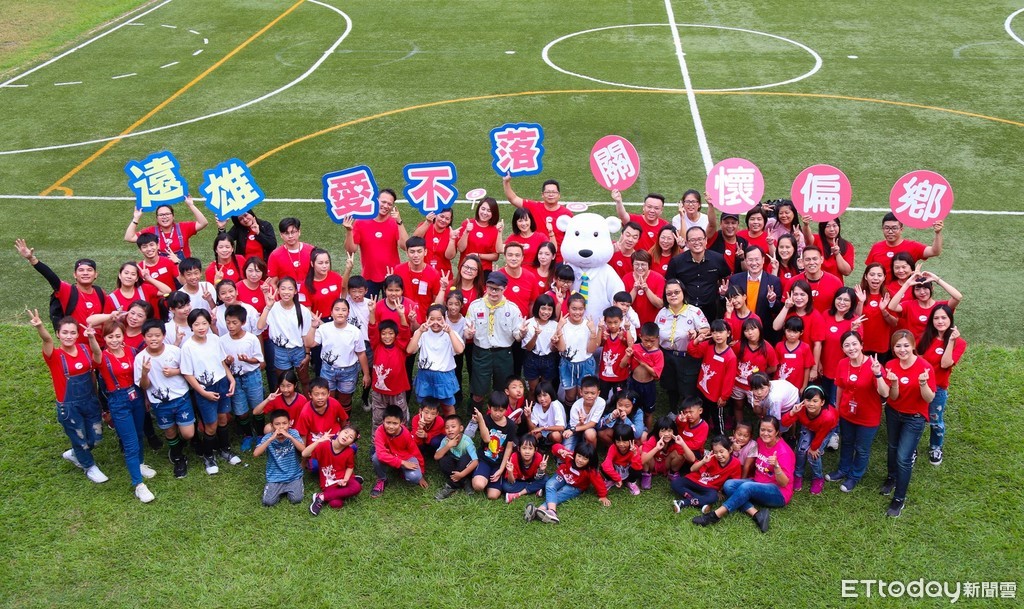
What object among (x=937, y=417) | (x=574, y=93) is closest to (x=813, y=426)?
(x=937, y=417)

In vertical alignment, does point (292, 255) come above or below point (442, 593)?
above

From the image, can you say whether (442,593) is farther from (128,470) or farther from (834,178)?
(834,178)

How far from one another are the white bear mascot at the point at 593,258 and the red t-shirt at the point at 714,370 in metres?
0.99

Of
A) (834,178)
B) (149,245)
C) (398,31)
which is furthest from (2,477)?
(398,31)

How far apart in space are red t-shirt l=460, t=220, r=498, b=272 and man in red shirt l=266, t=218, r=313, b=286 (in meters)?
1.68

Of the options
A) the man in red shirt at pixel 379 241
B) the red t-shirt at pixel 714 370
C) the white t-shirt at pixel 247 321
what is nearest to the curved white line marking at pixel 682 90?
the man in red shirt at pixel 379 241

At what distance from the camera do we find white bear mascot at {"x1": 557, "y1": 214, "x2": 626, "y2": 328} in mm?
8547

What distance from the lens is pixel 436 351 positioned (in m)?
8.20

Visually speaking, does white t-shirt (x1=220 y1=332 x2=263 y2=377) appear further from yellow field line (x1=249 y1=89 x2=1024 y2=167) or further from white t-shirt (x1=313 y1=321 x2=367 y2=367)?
yellow field line (x1=249 y1=89 x2=1024 y2=167)

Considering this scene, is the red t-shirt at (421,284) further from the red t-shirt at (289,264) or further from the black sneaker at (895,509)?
the black sneaker at (895,509)

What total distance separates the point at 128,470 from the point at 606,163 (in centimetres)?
582

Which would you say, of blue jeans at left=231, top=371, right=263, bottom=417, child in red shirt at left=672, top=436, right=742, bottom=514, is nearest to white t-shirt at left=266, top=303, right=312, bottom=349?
blue jeans at left=231, top=371, right=263, bottom=417

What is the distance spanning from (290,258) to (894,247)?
6.17 metres

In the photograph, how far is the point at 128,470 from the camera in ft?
26.3
